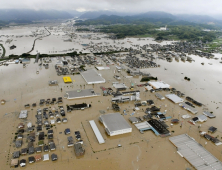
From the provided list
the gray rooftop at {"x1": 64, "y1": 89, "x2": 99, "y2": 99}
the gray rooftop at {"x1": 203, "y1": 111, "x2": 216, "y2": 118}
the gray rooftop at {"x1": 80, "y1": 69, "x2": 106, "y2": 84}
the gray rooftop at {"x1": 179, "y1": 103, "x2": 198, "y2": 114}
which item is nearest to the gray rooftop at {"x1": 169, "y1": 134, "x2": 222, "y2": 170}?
the gray rooftop at {"x1": 179, "y1": 103, "x2": 198, "y2": 114}

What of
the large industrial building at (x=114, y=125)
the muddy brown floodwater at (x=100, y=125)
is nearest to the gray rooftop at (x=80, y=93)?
the muddy brown floodwater at (x=100, y=125)

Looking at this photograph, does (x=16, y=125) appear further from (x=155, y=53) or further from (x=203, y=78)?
(x=155, y=53)

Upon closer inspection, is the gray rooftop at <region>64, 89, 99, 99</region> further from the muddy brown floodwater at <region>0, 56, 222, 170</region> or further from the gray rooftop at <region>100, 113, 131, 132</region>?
the gray rooftop at <region>100, 113, 131, 132</region>

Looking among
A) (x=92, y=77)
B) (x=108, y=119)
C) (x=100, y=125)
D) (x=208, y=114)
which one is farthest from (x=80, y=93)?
(x=208, y=114)

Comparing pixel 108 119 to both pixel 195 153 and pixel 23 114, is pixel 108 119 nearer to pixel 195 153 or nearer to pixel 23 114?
pixel 195 153

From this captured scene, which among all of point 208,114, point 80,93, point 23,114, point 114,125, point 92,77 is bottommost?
point 208,114

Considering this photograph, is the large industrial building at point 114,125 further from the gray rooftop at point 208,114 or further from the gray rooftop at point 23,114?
the gray rooftop at point 208,114
